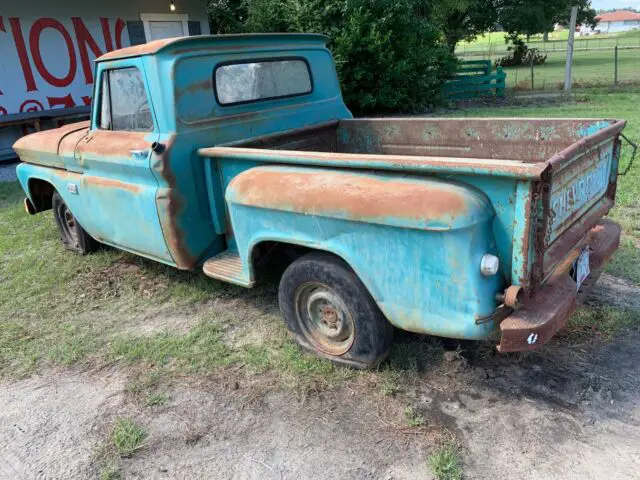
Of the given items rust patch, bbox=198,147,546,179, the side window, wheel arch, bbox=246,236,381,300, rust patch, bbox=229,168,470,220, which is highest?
the side window

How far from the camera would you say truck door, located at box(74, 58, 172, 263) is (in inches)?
146

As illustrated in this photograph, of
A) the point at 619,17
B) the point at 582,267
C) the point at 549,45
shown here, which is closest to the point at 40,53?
the point at 582,267

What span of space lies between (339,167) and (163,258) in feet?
5.61

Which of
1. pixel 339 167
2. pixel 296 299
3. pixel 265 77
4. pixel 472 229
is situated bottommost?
pixel 296 299

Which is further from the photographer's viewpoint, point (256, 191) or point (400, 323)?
point (256, 191)

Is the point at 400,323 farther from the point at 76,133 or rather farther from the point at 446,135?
the point at 76,133

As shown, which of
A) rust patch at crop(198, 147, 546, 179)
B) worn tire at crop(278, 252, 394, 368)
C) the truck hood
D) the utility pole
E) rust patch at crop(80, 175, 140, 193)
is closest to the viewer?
rust patch at crop(198, 147, 546, 179)

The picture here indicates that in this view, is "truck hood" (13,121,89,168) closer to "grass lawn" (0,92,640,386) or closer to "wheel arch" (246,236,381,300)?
"grass lawn" (0,92,640,386)

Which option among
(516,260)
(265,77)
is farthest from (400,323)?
(265,77)

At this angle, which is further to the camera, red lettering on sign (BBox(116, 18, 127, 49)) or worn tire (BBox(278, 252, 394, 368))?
red lettering on sign (BBox(116, 18, 127, 49))

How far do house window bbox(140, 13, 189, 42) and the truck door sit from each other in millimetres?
9121

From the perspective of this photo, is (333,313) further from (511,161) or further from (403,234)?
(511,161)

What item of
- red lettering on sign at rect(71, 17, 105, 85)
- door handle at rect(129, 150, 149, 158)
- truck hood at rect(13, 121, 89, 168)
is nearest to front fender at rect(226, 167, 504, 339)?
door handle at rect(129, 150, 149, 158)

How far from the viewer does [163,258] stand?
3947mm
